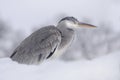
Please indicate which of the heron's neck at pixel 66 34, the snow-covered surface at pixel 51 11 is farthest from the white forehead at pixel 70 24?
the snow-covered surface at pixel 51 11

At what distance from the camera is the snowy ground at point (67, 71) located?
3.80 m

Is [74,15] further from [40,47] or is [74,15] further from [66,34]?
[40,47]

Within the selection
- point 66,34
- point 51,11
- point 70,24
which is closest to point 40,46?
point 66,34

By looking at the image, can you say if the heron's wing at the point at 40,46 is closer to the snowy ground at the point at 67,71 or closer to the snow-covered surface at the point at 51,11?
the snowy ground at the point at 67,71

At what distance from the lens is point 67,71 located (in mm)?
3896

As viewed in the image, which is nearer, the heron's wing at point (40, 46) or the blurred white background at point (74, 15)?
the heron's wing at point (40, 46)

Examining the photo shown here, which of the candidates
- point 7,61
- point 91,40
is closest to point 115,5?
point 91,40

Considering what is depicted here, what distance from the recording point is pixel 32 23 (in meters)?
10.8

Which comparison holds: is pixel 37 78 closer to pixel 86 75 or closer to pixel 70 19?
pixel 86 75

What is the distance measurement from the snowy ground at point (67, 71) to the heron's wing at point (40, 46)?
1.12 meters

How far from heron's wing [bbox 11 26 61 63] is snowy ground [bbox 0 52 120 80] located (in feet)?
3.66

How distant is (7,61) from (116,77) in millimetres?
934

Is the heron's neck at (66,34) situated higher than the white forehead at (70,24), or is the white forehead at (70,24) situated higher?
the white forehead at (70,24)

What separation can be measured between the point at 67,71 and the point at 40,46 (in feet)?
5.00
